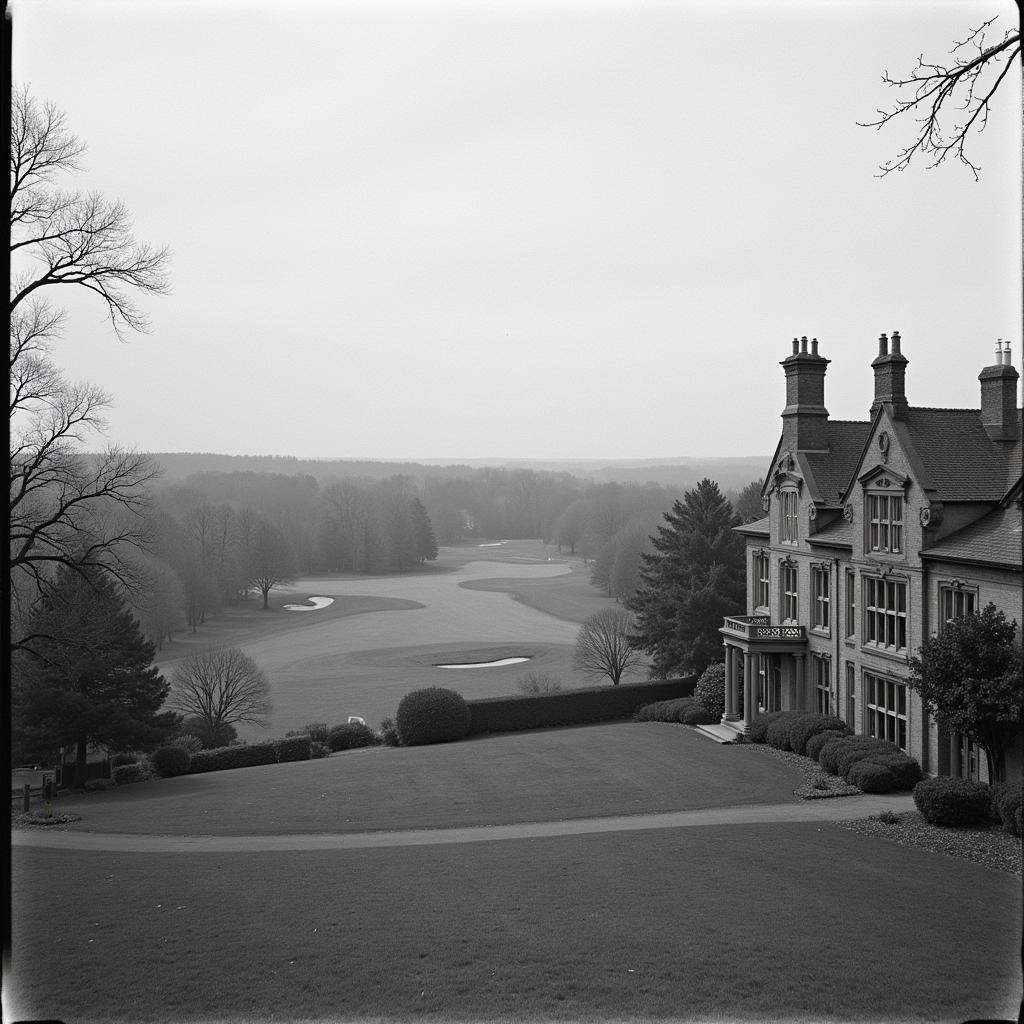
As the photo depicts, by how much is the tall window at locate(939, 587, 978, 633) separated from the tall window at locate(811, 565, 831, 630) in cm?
702

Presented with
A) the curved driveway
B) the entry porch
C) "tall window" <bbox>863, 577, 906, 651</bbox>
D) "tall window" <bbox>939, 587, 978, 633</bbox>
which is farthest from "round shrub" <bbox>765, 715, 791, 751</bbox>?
"tall window" <bbox>939, 587, 978, 633</bbox>

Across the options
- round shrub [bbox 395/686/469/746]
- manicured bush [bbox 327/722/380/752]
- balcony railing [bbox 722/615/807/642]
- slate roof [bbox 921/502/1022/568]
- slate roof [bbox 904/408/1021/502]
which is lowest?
manicured bush [bbox 327/722/380/752]

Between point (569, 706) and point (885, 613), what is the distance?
19.0 meters

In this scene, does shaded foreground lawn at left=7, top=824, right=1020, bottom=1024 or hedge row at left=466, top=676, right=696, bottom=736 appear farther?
hedge row at left=466, top=676, right=696, bottom=736

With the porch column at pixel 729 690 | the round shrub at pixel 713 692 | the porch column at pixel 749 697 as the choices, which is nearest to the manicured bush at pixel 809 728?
the porch column at pixel 749 697

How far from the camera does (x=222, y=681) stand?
48.4 meters

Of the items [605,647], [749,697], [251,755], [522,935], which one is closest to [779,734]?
[749,697]

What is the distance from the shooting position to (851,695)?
31.7 metres

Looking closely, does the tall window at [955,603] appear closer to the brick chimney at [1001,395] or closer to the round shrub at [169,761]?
the brick chimney at [1001,395]

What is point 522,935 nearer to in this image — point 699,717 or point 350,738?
point 699,717

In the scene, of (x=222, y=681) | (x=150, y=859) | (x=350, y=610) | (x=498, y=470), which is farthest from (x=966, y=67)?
(x=498, y=470)

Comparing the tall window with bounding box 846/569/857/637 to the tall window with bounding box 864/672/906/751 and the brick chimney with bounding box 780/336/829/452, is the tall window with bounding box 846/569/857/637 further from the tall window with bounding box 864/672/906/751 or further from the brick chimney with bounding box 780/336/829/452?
the brick chimney with bounding box 780/336/829/452

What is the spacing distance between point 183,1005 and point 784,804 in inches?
772

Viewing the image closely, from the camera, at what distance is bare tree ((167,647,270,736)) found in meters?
47.3
